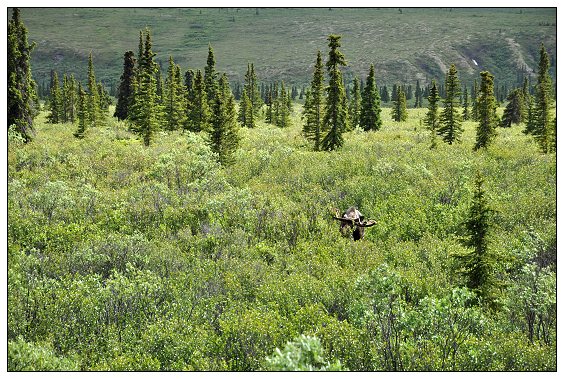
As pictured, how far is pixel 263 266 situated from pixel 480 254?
657cm

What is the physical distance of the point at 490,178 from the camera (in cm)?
2570

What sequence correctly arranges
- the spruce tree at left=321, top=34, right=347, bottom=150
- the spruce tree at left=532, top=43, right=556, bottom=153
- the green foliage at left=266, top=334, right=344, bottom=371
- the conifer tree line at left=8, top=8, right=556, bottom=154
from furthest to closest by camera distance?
the spruce tree at left=321, top=34, right=347, bottom=150 < the spruce tree at left=532, top=43, right=556, bottom=153 < the conifer tree line at left=8, top=8, right=556, bottom=154 < the green foliage at left=266, top=334, right=344, bottom=371

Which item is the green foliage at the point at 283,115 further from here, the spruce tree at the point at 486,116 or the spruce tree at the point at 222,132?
the spruce tree at the point at 222,132

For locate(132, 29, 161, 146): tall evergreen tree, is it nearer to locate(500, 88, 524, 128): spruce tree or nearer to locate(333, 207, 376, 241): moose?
locate(333, 207, 376, 241): moose

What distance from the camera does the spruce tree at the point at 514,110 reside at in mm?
70312

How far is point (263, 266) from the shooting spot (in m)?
16.2

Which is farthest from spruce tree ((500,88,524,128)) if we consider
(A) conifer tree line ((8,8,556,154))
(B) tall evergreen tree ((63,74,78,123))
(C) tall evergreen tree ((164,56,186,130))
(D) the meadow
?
(B) tall evergreen tree ((63,74,78,123))

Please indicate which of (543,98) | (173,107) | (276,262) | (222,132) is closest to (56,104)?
(173,107)

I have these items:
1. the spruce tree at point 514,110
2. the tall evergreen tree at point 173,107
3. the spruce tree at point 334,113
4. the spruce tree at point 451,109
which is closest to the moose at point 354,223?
the spruce tree at point 334,113

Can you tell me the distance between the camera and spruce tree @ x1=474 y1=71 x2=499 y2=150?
37.4 m

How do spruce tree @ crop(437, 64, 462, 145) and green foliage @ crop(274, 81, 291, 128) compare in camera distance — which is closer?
spruce tree @ crop(437, 64, 462, 145)

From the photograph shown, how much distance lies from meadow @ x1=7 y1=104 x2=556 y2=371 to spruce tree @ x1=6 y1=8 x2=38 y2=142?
537cm
